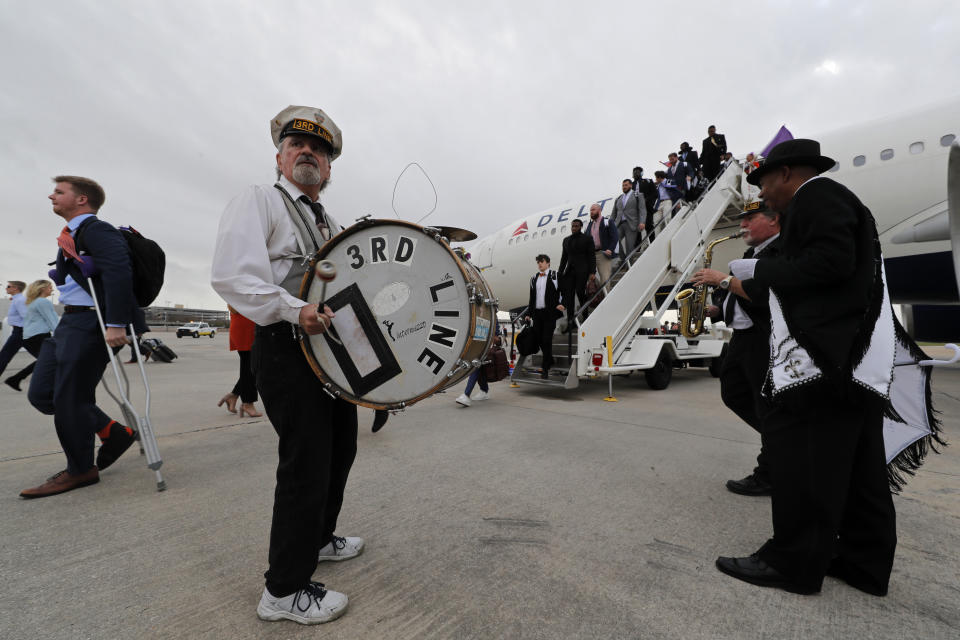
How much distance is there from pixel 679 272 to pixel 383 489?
576 centimetres

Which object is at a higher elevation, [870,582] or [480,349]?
[480,349]

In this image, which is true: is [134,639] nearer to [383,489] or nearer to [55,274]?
[383,489]

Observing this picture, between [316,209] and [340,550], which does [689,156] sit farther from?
[340,550]

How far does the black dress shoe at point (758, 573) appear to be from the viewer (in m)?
1.49

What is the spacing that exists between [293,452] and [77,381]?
2023 millimetres

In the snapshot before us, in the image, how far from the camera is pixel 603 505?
218 centimetres

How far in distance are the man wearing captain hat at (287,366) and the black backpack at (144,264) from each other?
5.62ft

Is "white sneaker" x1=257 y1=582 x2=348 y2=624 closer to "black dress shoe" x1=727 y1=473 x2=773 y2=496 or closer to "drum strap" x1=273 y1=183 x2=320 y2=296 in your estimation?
"drum strap" x1=273 y1=183 x2=320 y2=296

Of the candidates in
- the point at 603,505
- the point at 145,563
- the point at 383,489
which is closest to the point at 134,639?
the point at 145,563

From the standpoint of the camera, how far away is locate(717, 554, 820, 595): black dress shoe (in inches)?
58.6

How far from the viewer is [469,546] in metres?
1.77

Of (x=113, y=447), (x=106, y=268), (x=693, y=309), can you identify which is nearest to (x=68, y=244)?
(x=106, y=268)

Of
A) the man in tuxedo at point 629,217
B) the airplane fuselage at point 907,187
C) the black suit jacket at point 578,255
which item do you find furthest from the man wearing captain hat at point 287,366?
the airplane fuselage at point 907,187

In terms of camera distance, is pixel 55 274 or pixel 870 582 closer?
pixel 870 582
